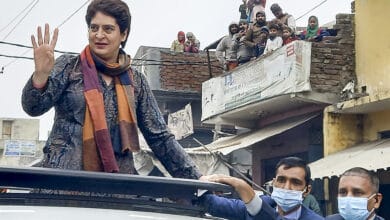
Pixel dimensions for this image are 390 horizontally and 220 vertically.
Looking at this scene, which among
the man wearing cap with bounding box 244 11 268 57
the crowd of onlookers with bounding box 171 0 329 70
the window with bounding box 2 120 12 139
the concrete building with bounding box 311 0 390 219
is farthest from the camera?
the window with bounding box 2 120 12 139

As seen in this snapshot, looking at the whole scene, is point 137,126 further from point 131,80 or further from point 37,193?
point 37,193

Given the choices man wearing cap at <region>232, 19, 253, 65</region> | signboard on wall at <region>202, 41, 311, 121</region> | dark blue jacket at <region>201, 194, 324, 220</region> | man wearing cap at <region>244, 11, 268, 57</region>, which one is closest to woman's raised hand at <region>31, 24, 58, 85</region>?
dark blue jacket at <region>201, 194, 324, 220</region>

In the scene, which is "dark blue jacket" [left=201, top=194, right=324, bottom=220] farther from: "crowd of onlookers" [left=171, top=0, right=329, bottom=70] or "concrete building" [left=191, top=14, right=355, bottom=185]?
"crowd of onlookers" [left=171, top=0, right=329, bottom=70]

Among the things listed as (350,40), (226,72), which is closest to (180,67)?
(226,72)

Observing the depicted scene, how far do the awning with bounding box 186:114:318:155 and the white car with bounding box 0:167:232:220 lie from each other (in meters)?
11.2

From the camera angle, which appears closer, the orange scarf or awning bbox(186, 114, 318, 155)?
the orange scarf

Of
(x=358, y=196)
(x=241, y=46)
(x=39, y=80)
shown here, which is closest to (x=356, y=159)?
(x=241, y=46)

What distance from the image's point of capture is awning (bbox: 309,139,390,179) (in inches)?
407

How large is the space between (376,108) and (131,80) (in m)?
9.39

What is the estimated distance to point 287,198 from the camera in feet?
15.2

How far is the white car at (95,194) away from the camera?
96.0 inches

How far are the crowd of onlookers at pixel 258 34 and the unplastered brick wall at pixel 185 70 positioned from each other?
249 cm

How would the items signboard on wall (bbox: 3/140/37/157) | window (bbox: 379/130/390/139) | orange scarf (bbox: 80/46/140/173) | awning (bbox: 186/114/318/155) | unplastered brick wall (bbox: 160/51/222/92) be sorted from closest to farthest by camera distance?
orange scarf (bbox: 80/46/140/173) < window (bbox: 379/130/390/139) < awning (bbox: 186/114/318/155) < unplastered brick wall (bbox: 160/51/222/92) < signboard on wall (bbox: 3/140/37/157)

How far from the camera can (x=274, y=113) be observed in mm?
15523
